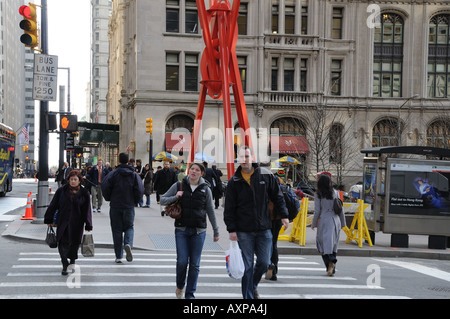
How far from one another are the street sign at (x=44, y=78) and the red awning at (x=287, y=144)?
28.4m

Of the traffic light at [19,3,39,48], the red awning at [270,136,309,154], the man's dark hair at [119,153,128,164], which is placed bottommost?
the man's dark hair at [119,153,128,164]

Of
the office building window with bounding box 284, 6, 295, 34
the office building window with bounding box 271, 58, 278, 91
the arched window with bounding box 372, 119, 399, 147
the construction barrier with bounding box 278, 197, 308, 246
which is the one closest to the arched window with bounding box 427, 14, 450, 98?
the arched window with bounding box 372, 119, 399, 147

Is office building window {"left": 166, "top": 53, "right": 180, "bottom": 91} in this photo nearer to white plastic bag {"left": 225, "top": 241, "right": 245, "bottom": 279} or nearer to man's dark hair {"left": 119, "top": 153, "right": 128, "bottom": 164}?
man's dark hair {"left": 119, "top": 153, "right": 128, "bottom": 164}

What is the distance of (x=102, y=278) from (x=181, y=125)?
3460 centimetres

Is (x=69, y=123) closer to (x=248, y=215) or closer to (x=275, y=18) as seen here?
(x=248, y=215)

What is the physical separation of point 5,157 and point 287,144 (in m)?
21.0

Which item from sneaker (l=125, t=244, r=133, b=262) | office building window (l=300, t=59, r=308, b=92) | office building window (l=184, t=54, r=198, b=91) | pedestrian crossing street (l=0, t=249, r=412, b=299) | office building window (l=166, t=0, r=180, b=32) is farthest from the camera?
office building window (l=300, t=59, r=308, b=92)

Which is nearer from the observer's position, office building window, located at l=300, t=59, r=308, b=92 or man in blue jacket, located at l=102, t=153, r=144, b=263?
man in blue jacket, located at l=102, t=153, r=144, b=263

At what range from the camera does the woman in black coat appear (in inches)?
371

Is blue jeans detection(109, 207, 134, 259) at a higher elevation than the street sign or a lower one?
lower

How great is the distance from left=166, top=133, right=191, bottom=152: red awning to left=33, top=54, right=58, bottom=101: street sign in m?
26.0

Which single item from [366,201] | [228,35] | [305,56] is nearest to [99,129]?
[305,56]
